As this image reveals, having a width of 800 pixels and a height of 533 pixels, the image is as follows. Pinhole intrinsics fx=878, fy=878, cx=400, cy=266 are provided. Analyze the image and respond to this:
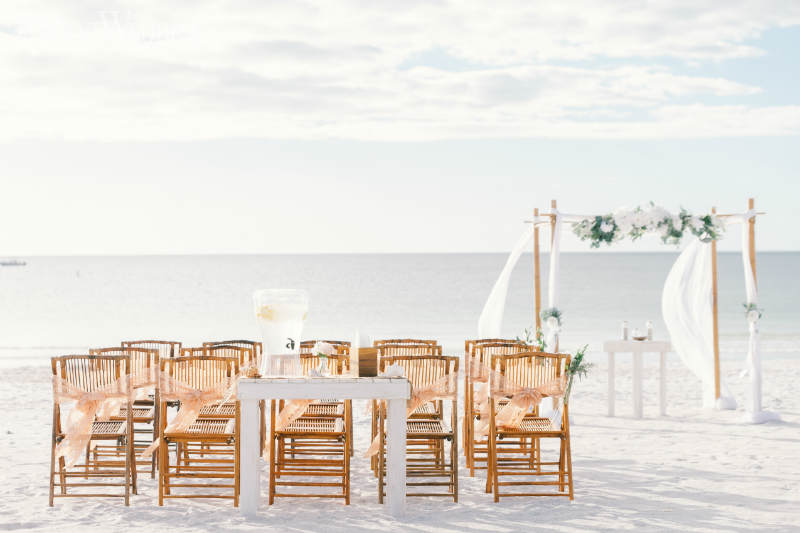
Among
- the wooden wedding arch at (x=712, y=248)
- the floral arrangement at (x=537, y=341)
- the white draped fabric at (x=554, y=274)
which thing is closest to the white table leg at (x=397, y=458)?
the floral arrangement at (x=537, y=341)

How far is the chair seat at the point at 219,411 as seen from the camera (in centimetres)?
603

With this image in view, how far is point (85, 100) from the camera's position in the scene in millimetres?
26141

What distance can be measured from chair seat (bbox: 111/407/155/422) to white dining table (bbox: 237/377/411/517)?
1.09m

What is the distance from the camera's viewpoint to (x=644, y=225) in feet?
30.6

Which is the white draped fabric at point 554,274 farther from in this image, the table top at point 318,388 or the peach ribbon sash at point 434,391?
the table top at point 318,388

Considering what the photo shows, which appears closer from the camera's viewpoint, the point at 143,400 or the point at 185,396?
the point at 185,396

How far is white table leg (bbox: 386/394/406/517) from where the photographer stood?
5.50 meters

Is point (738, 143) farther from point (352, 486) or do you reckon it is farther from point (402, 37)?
point (352, 486)

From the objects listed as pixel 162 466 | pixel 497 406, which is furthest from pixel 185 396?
pixel 497 406

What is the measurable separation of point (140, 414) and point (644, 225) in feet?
18.1

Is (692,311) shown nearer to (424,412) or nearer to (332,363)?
(424,412)

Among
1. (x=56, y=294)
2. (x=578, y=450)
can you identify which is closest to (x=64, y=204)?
(x=56, y=294)

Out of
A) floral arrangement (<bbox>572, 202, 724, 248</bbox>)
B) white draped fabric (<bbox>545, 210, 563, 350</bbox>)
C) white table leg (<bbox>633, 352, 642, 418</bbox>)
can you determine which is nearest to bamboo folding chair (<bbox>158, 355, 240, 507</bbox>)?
white draped fabric (<bbox>545, 210, 563, 350</bbox>)

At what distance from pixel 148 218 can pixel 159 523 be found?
56.6m
